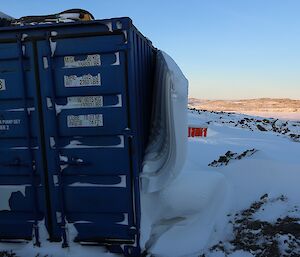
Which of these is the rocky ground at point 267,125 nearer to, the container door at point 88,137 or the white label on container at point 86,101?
the container door at point 88,137

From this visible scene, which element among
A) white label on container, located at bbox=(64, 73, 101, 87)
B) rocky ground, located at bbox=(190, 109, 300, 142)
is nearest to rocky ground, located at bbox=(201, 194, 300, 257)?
white label on container, located at bbox=(64, 73, 101, 87)

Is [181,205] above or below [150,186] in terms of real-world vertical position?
below

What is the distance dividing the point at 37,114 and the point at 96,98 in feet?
2.82

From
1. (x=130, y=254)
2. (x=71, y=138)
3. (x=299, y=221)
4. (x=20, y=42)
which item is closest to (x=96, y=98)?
(x=71, y=138)

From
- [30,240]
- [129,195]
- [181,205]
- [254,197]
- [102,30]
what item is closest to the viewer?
[102,30]

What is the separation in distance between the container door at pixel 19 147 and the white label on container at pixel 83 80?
51 cm

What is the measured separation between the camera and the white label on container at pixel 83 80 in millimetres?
4320

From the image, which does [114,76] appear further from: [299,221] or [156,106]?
[299,221]

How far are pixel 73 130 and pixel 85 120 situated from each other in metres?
0.22

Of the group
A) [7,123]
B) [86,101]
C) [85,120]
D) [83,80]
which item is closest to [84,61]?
[83,80]

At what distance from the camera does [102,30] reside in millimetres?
4191

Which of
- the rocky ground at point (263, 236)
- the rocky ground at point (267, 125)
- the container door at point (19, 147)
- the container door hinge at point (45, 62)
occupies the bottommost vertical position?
the rocky ground at point (267, 125)

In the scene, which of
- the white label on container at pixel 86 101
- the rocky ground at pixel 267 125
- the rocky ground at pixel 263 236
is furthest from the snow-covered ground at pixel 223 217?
the rocky ground at pixel 267 125

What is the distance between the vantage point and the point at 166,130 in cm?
534
